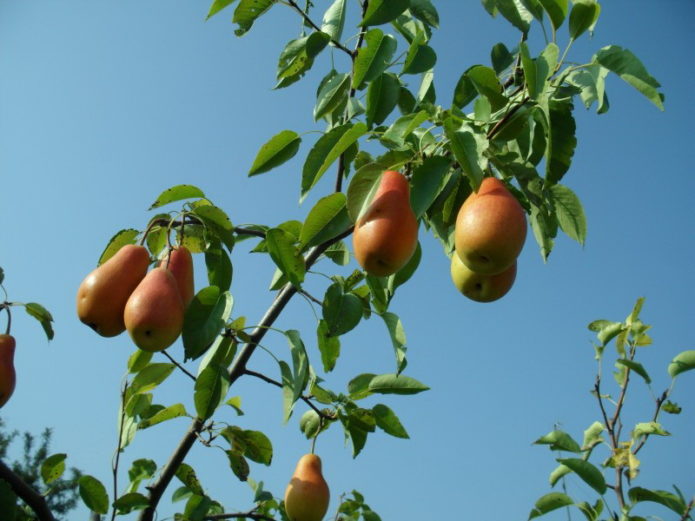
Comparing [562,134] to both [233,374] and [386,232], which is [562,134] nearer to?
[386,232]

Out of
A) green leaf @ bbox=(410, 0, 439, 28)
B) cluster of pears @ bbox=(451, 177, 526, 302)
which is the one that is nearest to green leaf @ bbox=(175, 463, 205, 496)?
cluster of pears @ bbox=(451, 177, 526, 302)

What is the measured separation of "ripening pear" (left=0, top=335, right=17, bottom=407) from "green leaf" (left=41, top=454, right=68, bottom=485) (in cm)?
47

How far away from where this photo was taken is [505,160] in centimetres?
148

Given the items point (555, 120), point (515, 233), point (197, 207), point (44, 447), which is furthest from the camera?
point (44, 447)

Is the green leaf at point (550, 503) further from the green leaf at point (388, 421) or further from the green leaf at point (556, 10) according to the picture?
the green leaf at point (556, 10)

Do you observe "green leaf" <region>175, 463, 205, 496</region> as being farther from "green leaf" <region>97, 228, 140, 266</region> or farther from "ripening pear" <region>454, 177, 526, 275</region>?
"ripening pear" <region>454, 177, 526, 275</region>

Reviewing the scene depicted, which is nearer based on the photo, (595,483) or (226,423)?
(226,423)

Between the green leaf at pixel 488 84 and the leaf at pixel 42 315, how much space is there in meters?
1.42

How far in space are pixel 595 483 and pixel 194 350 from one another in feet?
5.57

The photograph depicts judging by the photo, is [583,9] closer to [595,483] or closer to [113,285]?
[113,285]

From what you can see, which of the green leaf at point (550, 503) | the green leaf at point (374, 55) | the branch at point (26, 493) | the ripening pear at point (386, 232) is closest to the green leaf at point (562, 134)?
the ripening pear at point (386, 232)

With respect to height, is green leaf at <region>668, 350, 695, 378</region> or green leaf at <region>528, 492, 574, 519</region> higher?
green leaf at <region>668, 350, 695, 378</region>

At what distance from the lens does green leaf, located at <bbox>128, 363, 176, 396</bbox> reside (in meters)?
1.88

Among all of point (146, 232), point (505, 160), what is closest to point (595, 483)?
point (505, 160)
